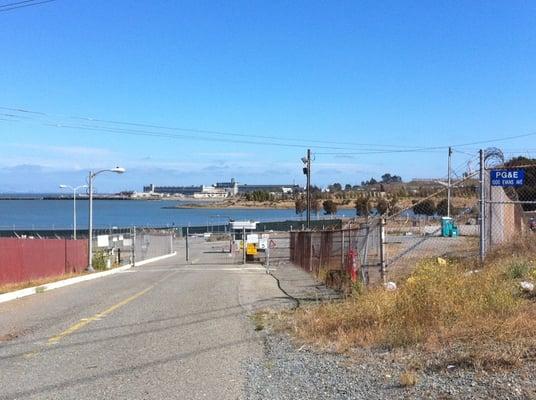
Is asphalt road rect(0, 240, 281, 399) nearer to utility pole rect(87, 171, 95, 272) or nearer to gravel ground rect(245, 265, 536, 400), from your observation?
gravel ground rect(245, 265, 536, 400)

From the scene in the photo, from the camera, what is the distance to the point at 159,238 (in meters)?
55.7

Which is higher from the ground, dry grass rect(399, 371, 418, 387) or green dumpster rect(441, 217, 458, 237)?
green dumpster rect(441, 217, 458, 237)

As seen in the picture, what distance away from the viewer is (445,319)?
840 cm

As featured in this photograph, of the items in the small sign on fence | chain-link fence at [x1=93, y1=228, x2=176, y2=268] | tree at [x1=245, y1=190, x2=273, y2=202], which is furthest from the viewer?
tree at [x1=245, y1=190, x2=273, y2=202]

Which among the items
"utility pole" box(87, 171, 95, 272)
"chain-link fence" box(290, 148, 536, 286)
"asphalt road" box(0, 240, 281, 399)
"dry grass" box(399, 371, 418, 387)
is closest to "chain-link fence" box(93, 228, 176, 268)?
"utility pole" box(87, 171, 95, 272)

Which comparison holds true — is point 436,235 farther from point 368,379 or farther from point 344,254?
point 368,379

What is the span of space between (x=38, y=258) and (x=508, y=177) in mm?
19883

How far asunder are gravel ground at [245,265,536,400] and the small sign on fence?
22.2ft

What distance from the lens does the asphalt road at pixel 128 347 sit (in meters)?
6.82

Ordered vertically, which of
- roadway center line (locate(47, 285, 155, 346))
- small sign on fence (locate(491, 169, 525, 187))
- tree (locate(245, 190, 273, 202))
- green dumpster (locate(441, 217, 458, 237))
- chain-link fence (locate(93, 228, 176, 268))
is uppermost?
tree (locate(245, 190, 273, 202))

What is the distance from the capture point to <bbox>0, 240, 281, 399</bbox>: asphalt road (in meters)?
6.82

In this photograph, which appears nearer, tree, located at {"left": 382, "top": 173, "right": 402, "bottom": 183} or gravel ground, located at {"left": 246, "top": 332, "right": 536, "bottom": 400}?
gravel ground, located at {"left": 246, "top": 332, "right": 536, "bottom": 400}

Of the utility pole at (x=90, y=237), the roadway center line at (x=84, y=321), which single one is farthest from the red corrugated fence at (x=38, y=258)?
the roadway center line at (x=84, y=321)

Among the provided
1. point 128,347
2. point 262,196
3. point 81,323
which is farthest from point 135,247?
point 262,196
